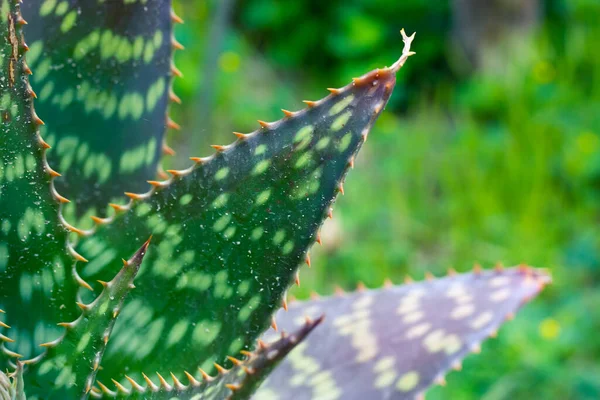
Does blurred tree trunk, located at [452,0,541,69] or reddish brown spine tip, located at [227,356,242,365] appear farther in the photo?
blurred tree trunk, located at [452,0,541,69]

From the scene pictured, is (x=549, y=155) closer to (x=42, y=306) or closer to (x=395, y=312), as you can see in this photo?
(x=395, y=312)

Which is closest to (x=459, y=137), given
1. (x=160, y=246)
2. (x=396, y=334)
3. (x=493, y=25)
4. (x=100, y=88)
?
(x=493, y=25)

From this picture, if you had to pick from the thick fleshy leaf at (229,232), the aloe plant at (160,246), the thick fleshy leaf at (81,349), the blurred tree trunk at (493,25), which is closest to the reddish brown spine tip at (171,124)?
the aloe plant at (160,246)

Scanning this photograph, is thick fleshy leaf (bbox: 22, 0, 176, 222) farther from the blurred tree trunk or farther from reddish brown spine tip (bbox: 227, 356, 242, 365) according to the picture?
the blurred tree trunk

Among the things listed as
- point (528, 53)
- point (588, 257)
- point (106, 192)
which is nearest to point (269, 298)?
point (106, 192)

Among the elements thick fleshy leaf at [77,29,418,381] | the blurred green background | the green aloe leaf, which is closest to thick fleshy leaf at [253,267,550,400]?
thick fleshy leaf at [77,29,418,381]
